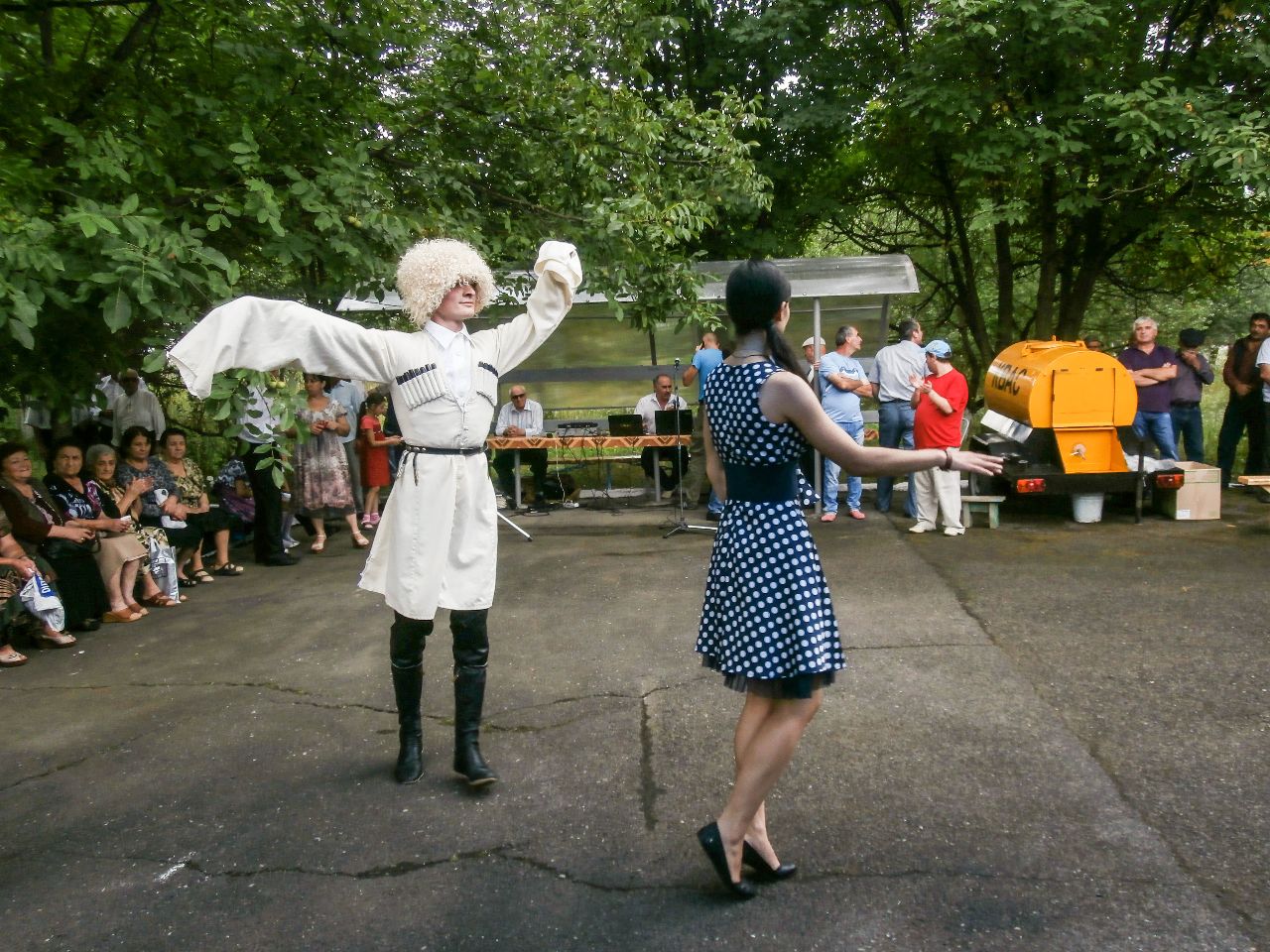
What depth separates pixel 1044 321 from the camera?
1423 cm

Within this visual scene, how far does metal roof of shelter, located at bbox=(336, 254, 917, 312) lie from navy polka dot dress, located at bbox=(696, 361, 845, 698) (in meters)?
8.00

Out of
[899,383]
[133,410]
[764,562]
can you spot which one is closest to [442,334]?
[764,562]

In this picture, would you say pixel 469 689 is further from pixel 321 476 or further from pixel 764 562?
pixel 321 476

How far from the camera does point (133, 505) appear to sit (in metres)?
7.86

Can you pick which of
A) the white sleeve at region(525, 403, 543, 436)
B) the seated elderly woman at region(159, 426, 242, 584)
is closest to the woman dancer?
the seated elderly woman at region(159, 426, 242, 584)

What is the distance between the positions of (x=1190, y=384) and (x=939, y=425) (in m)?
3.94

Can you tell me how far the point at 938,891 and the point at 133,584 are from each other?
6.57 metres

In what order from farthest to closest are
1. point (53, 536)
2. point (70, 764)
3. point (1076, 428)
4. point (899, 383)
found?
point (899, 383) → point (1076, 428) → point (53, 536) → point (70, 764)

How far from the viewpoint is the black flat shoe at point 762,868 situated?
3242mm

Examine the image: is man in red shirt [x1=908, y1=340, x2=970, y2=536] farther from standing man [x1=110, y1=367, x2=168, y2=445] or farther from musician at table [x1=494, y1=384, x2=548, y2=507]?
standing man [x1=110, y1=367, x2=168, y2=445]

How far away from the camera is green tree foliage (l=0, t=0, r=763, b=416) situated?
5.06 m

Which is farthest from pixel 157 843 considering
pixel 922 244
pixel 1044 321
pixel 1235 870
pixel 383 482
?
pixel 922 244

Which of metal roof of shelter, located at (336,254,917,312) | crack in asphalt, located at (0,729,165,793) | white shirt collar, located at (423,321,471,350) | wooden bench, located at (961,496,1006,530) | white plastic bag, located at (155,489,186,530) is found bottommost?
crack in asphalt, located at (0,729,165,793)

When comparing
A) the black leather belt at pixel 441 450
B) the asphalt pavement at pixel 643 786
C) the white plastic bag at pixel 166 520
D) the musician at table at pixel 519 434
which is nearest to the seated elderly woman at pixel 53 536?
the asphalt pavement at pixel 643 786
